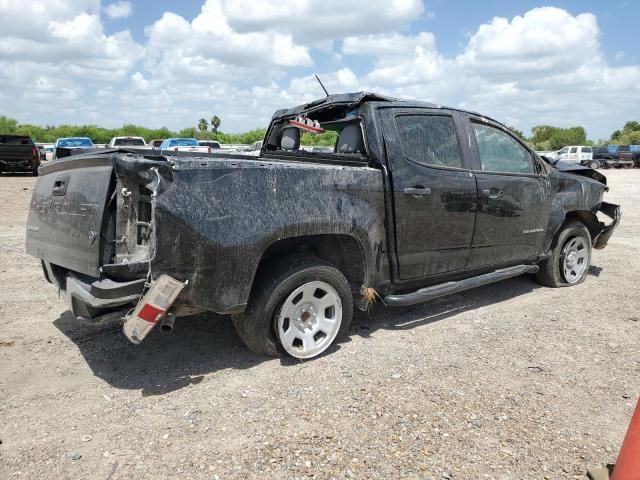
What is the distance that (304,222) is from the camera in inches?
140

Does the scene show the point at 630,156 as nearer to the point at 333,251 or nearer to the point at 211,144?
the point at 211,144

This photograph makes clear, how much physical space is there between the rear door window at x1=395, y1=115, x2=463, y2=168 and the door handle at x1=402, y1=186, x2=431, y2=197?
0.23m

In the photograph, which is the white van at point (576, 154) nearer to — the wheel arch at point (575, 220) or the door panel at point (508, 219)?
the wheel arch at point (575, 220)

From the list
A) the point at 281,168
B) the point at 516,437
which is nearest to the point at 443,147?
the point at 281,168

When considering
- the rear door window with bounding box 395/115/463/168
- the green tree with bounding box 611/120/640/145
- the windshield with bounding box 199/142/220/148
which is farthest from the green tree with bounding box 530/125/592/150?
the rear door window with bounding box 395/115/463/168

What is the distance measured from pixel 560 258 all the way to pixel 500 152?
1.66m

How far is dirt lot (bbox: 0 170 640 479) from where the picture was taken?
2664 mm

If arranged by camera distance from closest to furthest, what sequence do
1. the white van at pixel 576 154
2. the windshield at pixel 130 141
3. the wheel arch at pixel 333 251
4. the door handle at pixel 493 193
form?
the wheel arch at pixel 333 251 → the door handle at pixel 493 193 → the windshield at pixel 130 141 → the white van at pixel 576 154

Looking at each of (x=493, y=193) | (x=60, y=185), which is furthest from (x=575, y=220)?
(x=60, y=185)

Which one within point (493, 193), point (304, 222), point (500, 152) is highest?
point (500, 152)

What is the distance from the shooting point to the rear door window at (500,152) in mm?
4871

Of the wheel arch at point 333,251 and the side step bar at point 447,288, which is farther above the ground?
the wheel arch at point 333,251

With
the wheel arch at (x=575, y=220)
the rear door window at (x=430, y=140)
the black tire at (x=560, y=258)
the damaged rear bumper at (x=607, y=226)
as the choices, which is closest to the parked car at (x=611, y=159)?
the damaged rear bumper at (x=607, y=226)

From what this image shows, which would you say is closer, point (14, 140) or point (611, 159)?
point (14, 140)
